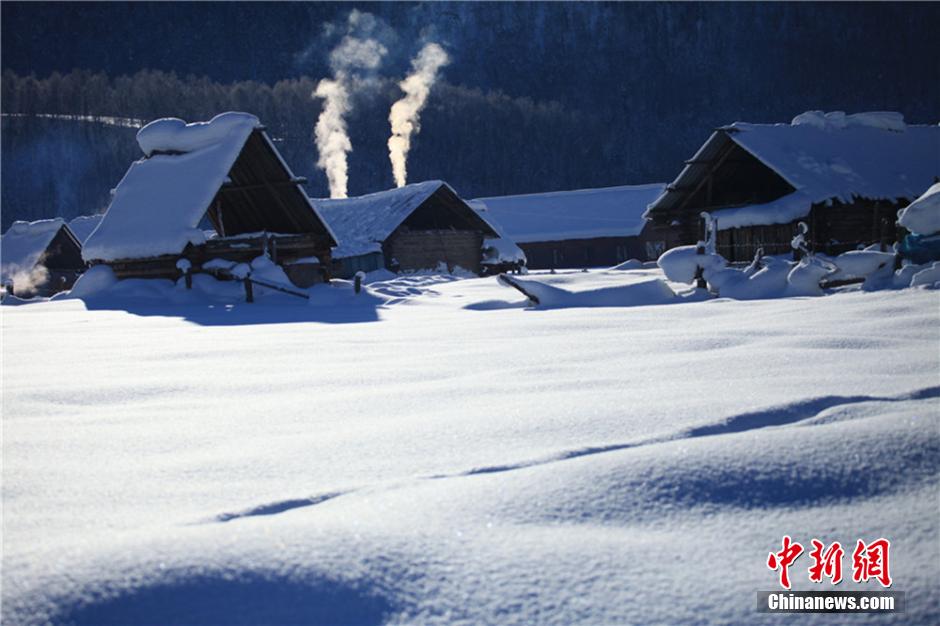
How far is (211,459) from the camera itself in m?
2.54

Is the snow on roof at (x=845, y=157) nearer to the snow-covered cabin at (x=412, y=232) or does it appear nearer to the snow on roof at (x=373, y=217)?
the snow-covered cabin at (x=412, y=232)

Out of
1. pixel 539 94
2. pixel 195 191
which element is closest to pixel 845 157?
pixel 195 191

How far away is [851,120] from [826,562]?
25.6m

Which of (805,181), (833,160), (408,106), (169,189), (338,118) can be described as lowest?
(805,181)

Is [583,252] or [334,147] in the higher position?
[334,147]

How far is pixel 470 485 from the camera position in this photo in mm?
2090

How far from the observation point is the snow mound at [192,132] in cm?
1711

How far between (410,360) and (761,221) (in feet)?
56.0

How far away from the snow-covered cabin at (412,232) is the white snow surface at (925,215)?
18.3 meters

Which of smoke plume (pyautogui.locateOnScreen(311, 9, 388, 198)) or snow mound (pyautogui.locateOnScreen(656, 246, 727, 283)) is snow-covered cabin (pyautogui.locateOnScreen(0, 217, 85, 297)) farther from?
snow mound (pyautogui.locateOnScreen(656, 246, 727, 283))

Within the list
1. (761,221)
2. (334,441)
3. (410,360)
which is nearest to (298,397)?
(334,441)

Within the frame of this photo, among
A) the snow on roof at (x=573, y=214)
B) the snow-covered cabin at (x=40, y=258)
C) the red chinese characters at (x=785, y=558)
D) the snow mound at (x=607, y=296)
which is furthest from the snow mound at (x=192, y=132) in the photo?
the snow on roof at (x=573, y=214)

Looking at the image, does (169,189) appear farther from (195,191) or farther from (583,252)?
(583,252)

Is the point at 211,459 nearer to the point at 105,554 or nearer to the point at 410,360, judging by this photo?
the point at 105,554
